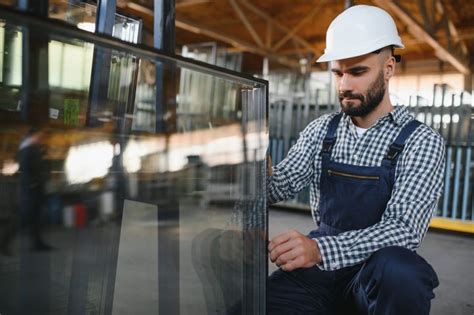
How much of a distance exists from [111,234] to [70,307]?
0.19 meters

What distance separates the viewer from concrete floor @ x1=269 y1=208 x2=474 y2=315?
2400 mm

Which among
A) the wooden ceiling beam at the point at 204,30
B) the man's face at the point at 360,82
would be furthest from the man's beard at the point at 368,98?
the wooden ceiling beam at the point at 204,30

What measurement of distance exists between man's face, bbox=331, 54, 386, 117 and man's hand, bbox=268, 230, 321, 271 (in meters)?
0.53

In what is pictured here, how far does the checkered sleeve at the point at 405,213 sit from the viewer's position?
128 cm

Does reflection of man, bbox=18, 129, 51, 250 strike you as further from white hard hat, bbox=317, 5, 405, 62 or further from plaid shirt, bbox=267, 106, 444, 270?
white hard hat, bbox=317, 5, 405, 62

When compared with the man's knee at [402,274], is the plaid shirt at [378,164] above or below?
above

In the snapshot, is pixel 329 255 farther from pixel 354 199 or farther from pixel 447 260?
pixel 447 260

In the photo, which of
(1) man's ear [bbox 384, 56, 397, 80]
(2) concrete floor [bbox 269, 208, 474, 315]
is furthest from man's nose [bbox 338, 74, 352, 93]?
(2) concrete floor [bbox 269, 208, 474, 315]

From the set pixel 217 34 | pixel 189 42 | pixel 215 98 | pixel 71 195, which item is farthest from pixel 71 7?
pixel 189 42

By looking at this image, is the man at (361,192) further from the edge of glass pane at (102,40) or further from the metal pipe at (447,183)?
the metal pipe at (447,183)

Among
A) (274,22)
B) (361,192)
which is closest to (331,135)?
(361,192)

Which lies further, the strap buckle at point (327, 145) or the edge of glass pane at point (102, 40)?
the strap buckle at point (327, 145)

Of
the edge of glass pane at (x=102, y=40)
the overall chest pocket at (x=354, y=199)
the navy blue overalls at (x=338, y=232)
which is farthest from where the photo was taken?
the overall chest pocket at (x=354, y=199)

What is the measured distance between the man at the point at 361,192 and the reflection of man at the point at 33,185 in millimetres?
631
